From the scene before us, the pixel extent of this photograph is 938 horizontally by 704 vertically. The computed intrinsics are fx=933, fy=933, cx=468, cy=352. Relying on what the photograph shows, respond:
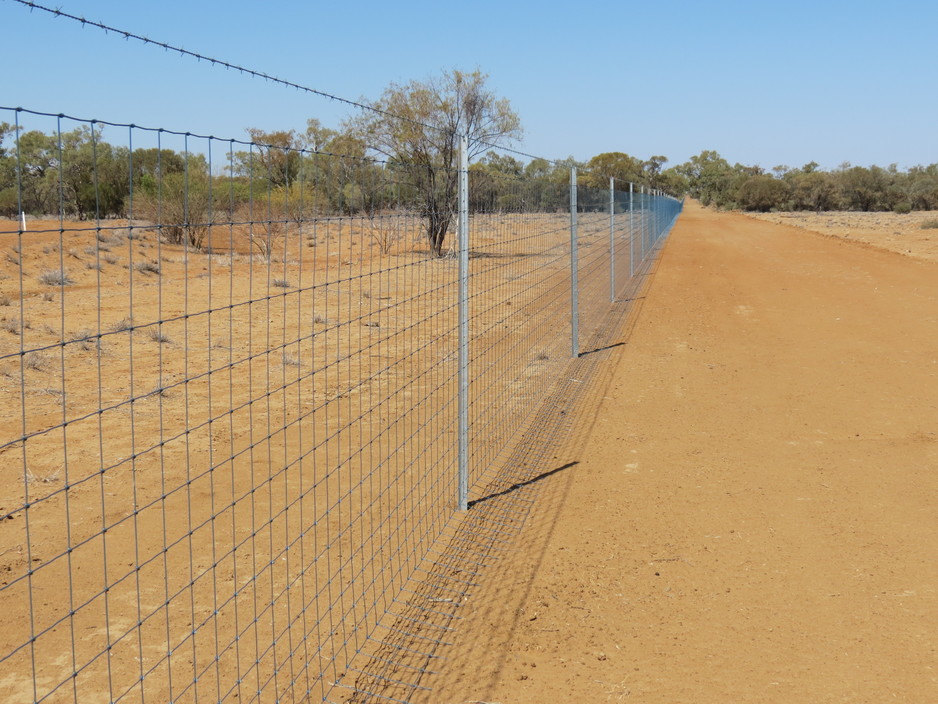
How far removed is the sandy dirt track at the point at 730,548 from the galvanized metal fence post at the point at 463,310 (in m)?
0.58

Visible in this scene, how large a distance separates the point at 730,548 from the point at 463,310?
2323mm

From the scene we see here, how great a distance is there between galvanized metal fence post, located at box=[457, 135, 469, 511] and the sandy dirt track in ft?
1.91

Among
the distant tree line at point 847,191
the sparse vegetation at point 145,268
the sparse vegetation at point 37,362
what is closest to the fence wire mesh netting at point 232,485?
the sparse vegetation at point 37,362

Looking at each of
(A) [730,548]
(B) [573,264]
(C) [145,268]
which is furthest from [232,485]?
(C) [145,268]

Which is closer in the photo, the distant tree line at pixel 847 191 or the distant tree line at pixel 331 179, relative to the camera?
the distant tree line at pixel 331 179

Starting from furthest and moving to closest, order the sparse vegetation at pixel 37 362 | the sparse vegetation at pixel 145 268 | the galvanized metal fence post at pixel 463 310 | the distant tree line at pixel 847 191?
the distant tree line at pixel 847 191 < the sparse vegetation at pixel 145 268 < the sparse vegetation at pixel 37 362 < the galvanized metal fence post at pixel 463 310

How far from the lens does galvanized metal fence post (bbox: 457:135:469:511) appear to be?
628 cm

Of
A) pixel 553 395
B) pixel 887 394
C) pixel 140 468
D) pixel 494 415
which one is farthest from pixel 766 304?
pixel 140 468

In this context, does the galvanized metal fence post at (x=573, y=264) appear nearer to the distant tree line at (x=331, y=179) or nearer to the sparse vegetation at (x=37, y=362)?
the distant tree line at (x=331, y=179)

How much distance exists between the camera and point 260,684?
164 inches

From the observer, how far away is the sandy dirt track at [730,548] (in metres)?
4.36

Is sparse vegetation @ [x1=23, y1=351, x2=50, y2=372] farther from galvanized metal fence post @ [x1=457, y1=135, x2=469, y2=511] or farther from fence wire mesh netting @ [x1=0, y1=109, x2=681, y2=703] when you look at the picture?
galvanized metal fence post @ [x1=457, y1=135, x2=469, y2=511]

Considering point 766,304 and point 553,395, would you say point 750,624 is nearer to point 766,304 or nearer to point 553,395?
point 553,395

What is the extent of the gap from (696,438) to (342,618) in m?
4.50
